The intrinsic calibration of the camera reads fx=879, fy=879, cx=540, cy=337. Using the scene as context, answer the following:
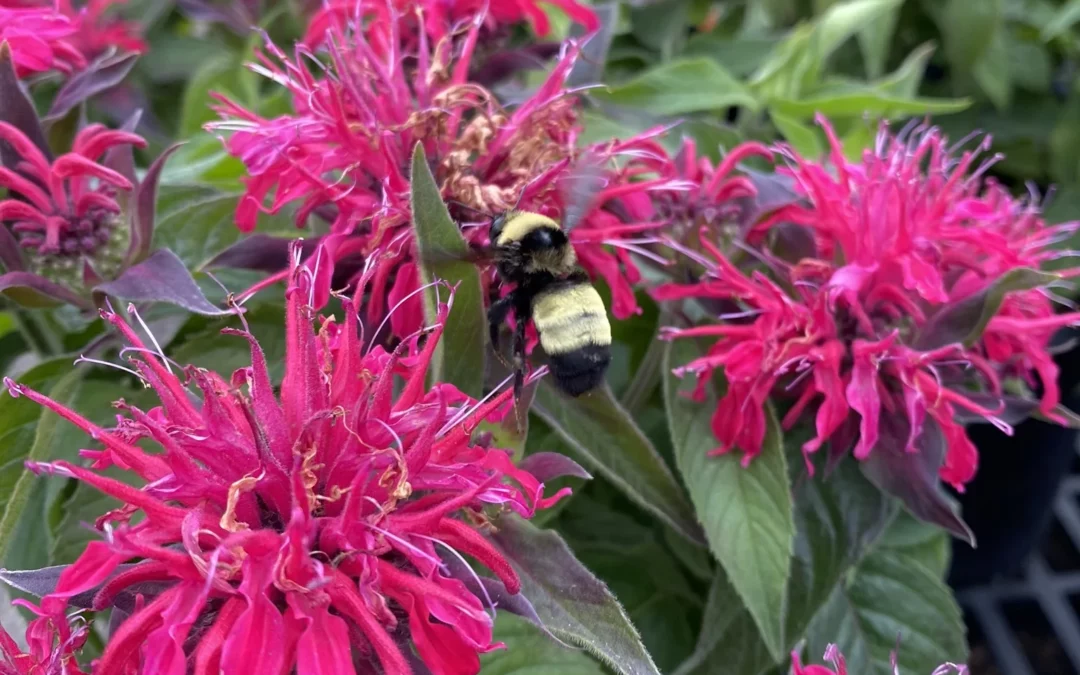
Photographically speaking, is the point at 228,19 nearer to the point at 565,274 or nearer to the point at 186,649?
the point at 565,274

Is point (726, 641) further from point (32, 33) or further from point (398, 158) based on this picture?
point (32, 33)

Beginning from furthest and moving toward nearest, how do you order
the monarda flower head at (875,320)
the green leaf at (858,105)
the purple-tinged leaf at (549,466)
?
the green leaf at (858,105) → the monarda flower head at (875,320) → the purple-tinged leaf at (549,466)

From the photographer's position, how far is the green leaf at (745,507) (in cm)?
54

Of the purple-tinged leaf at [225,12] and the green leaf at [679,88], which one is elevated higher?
the purple-tinged leaf at [225,12]

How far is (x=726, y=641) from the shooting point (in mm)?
646

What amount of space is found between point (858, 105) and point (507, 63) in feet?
1.14

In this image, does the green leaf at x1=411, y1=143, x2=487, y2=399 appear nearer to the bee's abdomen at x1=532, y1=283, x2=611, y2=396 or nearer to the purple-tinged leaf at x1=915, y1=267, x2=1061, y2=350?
the bee's abdomen at x1=532, y1=283, x2=611, y2=396

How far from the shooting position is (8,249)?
0.54m

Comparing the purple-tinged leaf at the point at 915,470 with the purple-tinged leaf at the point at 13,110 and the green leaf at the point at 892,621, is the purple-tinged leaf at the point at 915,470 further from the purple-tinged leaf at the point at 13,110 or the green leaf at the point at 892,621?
the purple-tinged leaf at the point at 13,110

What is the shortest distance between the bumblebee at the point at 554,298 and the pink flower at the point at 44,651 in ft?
0.83

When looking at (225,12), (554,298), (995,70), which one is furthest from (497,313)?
(995,70)

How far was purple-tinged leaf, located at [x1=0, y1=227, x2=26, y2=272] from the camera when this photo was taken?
529 millimetres

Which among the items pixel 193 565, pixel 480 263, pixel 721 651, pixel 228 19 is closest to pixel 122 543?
pixel 193 565

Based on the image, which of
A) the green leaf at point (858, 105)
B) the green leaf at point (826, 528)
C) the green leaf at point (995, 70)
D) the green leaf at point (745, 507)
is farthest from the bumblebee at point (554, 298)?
the green leaf at point (995, 70)
